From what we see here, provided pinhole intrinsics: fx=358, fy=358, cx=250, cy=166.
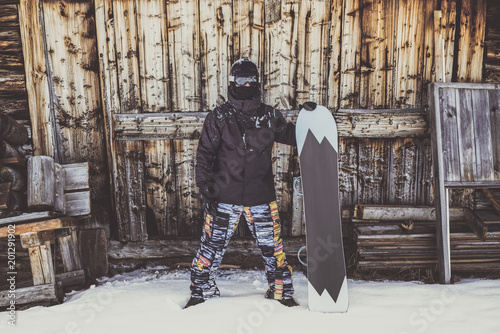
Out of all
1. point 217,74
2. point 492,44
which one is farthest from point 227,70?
point 492,44

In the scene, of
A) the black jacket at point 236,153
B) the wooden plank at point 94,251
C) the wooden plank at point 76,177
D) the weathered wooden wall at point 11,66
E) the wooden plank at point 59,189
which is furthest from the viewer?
the wooden plank at point 94,251

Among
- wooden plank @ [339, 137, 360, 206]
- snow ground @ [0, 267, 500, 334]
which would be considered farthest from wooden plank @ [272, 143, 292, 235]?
snow ground @ [0, 267, 500, 334]

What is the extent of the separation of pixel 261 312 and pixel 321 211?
910 mm

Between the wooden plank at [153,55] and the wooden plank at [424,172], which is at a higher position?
the wooden plank at [153,55]

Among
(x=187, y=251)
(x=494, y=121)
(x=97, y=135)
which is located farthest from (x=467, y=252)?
(x=97, y=135)

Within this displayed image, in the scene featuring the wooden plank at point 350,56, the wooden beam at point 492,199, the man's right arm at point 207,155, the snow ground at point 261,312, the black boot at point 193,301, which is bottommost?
the snow ground at point 261,312

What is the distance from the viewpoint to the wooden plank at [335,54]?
11.3ft

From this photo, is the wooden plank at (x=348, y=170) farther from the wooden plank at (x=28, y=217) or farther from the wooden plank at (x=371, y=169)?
the wooden plank at (x=28, y=217)

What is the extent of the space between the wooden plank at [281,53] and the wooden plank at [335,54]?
0.34 metres

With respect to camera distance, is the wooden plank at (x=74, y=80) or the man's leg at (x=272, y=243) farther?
the wooden plank at (x=74, y=80)

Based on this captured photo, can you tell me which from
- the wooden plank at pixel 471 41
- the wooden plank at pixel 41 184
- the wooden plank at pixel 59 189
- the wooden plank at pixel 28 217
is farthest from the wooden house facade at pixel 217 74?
the wooden plank at pixel 28 217

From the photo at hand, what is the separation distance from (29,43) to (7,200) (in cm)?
161

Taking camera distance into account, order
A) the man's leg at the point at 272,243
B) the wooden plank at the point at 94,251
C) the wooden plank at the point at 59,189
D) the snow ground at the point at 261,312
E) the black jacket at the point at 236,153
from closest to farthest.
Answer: the snow ground at the point at 261,312, the black jacket at the point at 236,153, the man's leg at the point at 272,243, the wooden plank at the point at 59,189, the wooden plank at the point at 94,251

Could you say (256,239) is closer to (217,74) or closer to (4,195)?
(217,74)
